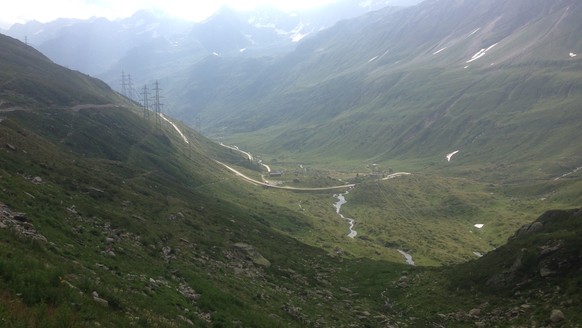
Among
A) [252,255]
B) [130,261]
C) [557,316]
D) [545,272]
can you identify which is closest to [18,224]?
[130,261]

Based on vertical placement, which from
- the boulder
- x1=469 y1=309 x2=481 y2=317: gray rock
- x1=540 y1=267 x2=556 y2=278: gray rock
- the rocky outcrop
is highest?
x1=540 y1=267 x2=556 y2=278: gray rock

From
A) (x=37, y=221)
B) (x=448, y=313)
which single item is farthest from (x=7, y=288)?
(x=448, y=313)

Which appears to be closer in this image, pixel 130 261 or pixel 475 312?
pixel 130 261

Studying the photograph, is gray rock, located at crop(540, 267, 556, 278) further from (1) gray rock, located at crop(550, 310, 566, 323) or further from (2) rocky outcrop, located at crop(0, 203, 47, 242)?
(2) rocky outcrop, located at crop(0, 203, 47, 242)

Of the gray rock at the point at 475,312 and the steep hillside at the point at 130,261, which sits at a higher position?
the gray rock at the point at 475,312

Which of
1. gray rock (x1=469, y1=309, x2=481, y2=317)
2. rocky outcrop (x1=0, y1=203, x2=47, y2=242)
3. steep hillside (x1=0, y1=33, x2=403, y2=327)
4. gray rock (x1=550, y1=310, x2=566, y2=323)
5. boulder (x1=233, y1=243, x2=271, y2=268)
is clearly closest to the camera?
steep hillside (x1=0, y1=33, x2=403, y2=327)

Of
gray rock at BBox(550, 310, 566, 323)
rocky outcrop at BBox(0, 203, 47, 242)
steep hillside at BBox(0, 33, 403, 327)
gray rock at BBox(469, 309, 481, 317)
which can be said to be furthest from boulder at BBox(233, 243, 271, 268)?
gray rock at BBox(550, 310, 566, 323)

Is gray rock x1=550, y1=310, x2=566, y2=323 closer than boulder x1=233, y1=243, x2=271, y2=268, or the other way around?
gray rock x1=550, y1=310, x2=566, y2=323

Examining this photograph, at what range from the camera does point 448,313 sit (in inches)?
1924

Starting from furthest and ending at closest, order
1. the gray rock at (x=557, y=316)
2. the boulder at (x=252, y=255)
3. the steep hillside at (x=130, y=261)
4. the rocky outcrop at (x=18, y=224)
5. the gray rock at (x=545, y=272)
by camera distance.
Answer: the boulder at (x=252, y=255)
the gray rock at (x=545, y=272)
the gray rock at (x=557, y=316)
the rocky outcrop at (x=18, y=224)
the steep hillside at (x=130, y=261)

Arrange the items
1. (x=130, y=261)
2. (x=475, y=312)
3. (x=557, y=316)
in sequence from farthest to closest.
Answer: (x=475, y=312), (x=130, y=261), (x=557, y=316)

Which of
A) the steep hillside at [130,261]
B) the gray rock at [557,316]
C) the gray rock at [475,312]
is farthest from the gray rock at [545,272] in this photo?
the steep hillside at [130,261]

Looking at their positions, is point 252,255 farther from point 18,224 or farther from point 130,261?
point 18,224

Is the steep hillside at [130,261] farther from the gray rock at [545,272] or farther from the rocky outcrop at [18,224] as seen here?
the gray rock at [545,272]
